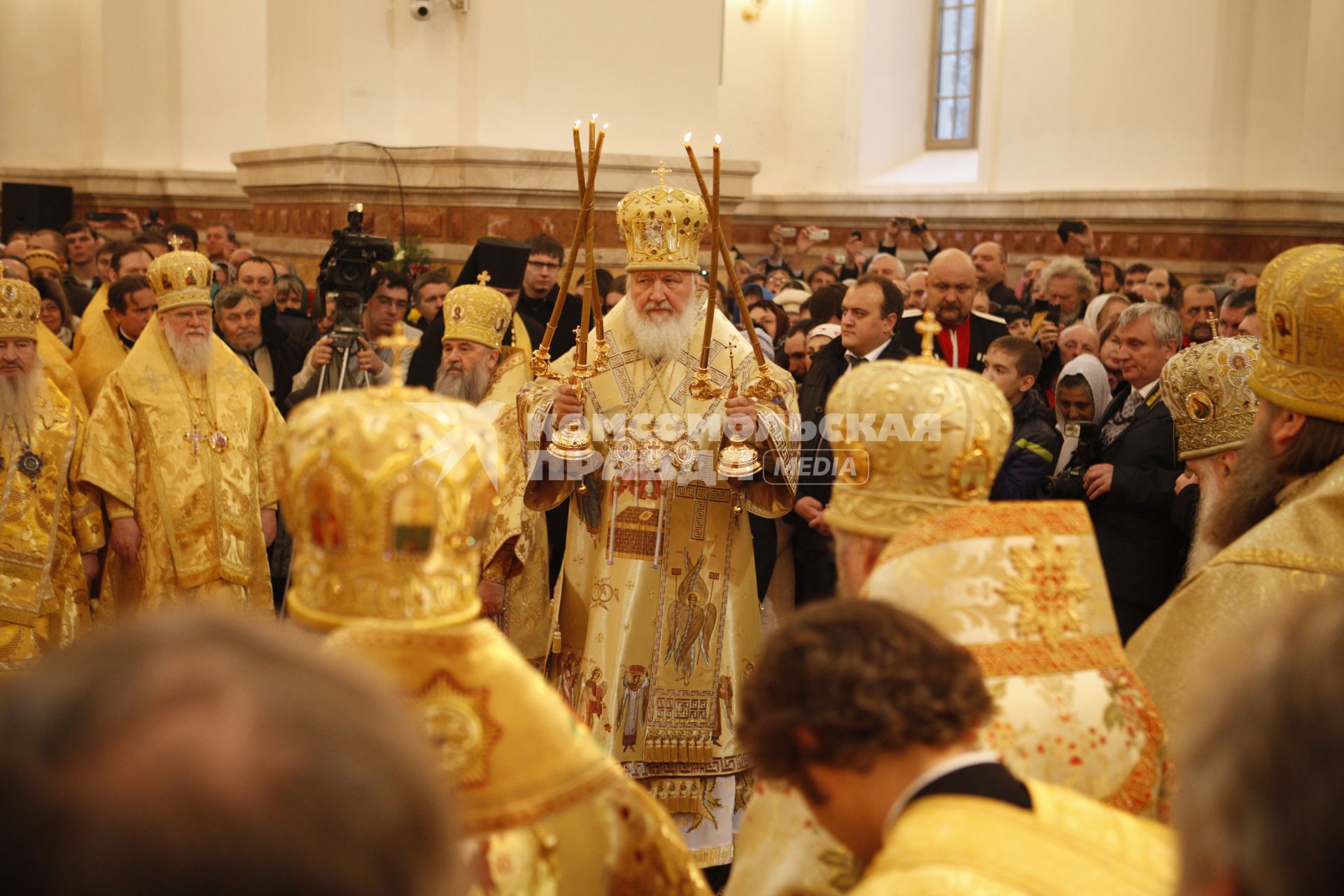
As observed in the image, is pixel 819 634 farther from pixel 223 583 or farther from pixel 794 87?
pixel 794 87

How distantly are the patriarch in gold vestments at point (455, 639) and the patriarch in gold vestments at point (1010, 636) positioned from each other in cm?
21

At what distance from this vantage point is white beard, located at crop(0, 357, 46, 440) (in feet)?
17.1

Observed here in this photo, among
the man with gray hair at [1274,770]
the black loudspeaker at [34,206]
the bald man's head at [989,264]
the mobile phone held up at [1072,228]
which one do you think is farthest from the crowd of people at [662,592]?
the black loudspeaker at [34,206]

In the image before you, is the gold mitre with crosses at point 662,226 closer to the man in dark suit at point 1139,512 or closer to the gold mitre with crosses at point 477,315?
the gold mitre with crosses at point 477,315

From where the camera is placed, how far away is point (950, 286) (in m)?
6.43

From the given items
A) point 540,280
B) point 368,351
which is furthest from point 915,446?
point 540,280

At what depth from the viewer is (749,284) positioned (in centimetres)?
1100

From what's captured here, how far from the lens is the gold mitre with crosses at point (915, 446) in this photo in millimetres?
2254

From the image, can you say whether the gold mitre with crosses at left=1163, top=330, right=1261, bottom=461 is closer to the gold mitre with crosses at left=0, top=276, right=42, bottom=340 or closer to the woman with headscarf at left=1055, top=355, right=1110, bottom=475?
the woman with headscarf at left=1055, top=355, right=1110, bottom=475

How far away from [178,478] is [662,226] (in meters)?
2.28

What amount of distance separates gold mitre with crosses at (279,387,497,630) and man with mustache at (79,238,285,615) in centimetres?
386

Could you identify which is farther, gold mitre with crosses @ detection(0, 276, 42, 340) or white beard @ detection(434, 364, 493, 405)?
white beard @ detection(434, 364, 493, 405)

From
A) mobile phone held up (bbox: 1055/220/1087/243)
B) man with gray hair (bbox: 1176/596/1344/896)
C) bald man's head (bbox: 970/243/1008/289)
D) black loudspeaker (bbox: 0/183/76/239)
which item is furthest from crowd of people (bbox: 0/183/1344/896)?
black loudspeaker (bbox: 0/183/76/239)

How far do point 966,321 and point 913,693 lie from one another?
5.21m
